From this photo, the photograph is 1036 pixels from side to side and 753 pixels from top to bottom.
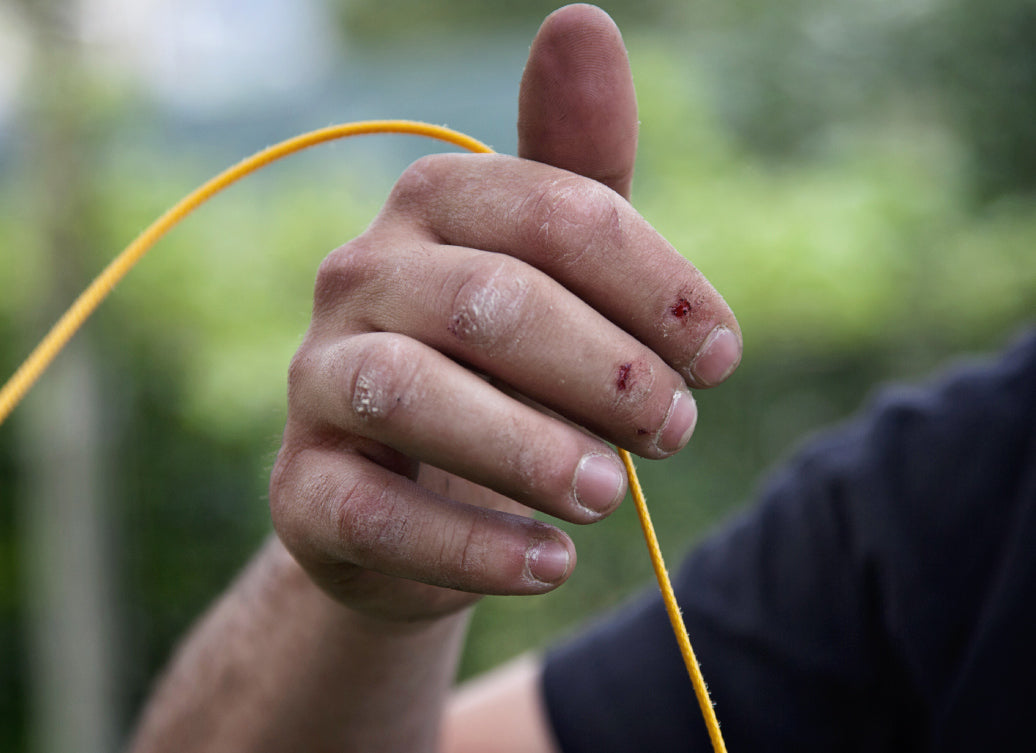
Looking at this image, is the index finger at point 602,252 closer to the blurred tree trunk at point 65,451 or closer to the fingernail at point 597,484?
the fingernail at point 597,484

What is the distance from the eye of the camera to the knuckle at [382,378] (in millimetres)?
738

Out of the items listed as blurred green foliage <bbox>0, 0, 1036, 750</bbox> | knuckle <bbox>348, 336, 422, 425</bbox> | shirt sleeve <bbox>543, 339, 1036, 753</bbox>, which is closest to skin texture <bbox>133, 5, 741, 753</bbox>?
knuckle <bbox>348, 336, 422, 425</bbox>

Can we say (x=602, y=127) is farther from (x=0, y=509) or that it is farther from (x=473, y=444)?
(x=0, y=509)

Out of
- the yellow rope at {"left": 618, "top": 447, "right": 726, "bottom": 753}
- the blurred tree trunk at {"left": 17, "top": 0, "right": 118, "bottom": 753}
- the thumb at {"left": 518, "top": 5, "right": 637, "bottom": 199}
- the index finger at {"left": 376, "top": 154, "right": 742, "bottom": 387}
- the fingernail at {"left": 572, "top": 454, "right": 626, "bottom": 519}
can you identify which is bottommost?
the blurred tree trunk at {"left": 17, "top": 0, "right": 118, "bottom": 753}

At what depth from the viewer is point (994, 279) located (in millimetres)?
4090

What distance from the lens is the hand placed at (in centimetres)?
75

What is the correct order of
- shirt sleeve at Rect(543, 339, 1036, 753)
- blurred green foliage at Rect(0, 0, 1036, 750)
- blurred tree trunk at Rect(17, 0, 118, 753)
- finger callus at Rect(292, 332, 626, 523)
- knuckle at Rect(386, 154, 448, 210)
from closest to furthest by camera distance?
finger callus at Rect(292, 332, 626, 523) → knuckle at Rect(386, 154, 448, 210) → shirt sleeve at Rect(543, 339, 1036, 753) → blurred tree trunk at Rect(17, 0, 118, 753) → blurred green foliage at Rect(0, 0, 1036, 750)

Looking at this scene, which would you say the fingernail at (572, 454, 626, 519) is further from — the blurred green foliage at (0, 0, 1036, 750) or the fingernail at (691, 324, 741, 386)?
the blurred green foliage at (0, 0, 1036, 750)

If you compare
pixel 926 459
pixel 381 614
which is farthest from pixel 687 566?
pixel 381 614

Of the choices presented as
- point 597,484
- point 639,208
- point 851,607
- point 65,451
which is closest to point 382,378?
point 597,484

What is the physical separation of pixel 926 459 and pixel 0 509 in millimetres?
3695

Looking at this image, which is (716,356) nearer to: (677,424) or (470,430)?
(677,424)

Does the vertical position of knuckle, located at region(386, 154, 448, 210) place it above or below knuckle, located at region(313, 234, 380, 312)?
above

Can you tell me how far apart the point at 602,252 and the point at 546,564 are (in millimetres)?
279
